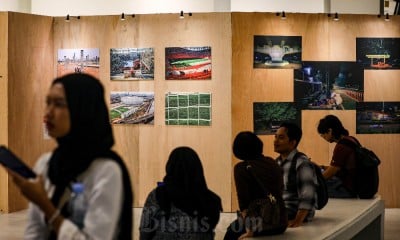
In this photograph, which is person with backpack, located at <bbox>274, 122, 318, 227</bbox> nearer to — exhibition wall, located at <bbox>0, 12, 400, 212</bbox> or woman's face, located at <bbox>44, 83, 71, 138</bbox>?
woman's face, located at <bbox>44, 83, 71, 138</bbox>

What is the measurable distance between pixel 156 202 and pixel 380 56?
6.82 m

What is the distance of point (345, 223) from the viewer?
568 centimetres

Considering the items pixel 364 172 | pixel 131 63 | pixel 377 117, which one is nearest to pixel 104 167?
pixel 364 172

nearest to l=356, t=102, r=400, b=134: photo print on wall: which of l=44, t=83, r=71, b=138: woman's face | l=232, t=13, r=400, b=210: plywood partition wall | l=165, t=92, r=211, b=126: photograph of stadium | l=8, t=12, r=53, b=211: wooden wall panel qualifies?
l=232, t=13, r=400, b=210: plywood partition wall

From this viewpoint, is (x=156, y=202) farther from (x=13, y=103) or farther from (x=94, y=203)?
(x=13, y=103)

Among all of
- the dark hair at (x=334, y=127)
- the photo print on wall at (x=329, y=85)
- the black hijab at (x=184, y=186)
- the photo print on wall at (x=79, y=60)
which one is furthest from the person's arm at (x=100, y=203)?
the photo print on wall at (x=79, y=60)

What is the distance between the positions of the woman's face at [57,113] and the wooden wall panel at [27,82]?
7.75 meters

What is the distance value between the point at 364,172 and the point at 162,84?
3.80 m

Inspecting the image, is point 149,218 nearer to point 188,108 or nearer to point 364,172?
point 364,172

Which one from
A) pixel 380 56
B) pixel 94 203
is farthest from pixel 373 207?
pixel 94 203

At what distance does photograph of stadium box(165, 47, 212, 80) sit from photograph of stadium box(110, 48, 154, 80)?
29 centimetres

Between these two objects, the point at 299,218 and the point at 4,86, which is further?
the point at 4,86

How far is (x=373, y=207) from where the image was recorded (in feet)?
22.2

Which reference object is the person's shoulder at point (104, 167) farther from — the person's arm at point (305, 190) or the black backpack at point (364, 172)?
the black backpack at point (364, 172)
